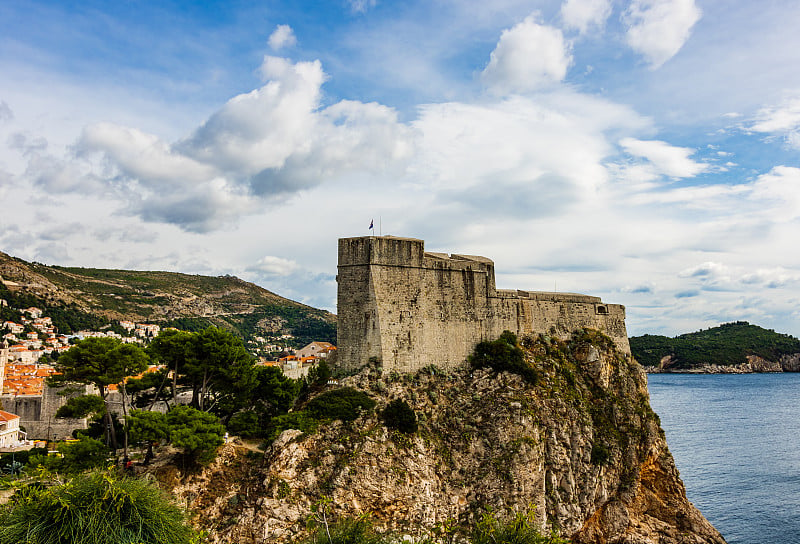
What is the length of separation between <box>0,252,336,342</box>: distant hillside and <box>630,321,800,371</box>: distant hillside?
83.8 m

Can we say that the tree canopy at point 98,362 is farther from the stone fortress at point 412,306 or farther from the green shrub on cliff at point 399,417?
the green shrub on cliff at point 399,417

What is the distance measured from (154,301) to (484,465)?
374 feet

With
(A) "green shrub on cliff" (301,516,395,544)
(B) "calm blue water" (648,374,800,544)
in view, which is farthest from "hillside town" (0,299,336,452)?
(B) "calm blue water" (648,374,800,544)

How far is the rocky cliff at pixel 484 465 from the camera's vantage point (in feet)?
69.7

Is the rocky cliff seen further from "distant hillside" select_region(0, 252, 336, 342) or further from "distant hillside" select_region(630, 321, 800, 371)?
"distant hillside" select_region(630, 321, 800, 371)

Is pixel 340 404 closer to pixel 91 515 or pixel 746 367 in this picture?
pixel 91 515

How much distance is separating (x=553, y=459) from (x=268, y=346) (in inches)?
3761

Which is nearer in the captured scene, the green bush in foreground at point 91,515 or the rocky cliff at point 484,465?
the green bush in foreground at point 91,515

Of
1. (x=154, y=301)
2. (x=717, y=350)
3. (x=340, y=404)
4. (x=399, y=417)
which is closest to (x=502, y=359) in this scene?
(x=399, y=417)

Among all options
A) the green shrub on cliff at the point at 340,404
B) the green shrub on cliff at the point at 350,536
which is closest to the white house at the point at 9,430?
the green shrub on cliff at the point at 340,404

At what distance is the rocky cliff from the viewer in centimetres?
2123

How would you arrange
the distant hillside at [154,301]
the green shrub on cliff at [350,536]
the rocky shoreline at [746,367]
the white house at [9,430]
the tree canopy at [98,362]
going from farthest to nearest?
1. the rocky shoreline at [746,367]
2. the distant hillside at [154,301]
3. the white house at [9,430]
4. the tree canopy at [98,362]
5. the green shrub on cliff at [350,536]

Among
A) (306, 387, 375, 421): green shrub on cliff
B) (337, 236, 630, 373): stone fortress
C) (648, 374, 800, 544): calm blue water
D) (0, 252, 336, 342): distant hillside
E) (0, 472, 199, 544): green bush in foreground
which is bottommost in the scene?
(648, 374, 800, 544): calm blue water

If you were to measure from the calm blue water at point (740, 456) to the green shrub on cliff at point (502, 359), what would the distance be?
55.6 feet
